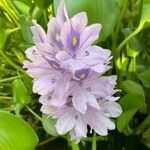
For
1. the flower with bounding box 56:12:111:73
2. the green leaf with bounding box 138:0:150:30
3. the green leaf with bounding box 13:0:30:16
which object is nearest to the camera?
the flower with bounding box 56:12:111:73

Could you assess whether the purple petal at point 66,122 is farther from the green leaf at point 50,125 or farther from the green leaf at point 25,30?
the green leaf at point 25,30

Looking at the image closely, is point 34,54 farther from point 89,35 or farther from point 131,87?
point 131,87

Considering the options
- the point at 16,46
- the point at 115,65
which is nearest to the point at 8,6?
the point at 16,46

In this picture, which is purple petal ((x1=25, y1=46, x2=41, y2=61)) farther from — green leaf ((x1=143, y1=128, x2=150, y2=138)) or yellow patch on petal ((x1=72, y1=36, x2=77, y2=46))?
green leaf ((x1=143, y1=128, x2=150, y2=138))

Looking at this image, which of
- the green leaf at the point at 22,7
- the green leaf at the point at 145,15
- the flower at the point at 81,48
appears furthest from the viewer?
the green leaf at the point at 22,7

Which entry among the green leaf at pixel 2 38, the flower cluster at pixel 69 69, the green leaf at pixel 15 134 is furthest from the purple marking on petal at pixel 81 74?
the green leaf at pixel 2 38

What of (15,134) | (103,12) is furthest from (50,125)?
(103,12)

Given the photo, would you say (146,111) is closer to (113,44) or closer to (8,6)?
(113,44)

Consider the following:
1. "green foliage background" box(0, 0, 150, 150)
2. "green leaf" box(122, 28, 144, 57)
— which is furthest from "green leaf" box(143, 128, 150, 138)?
"green leaf" box(122, 28, 144, 57)
